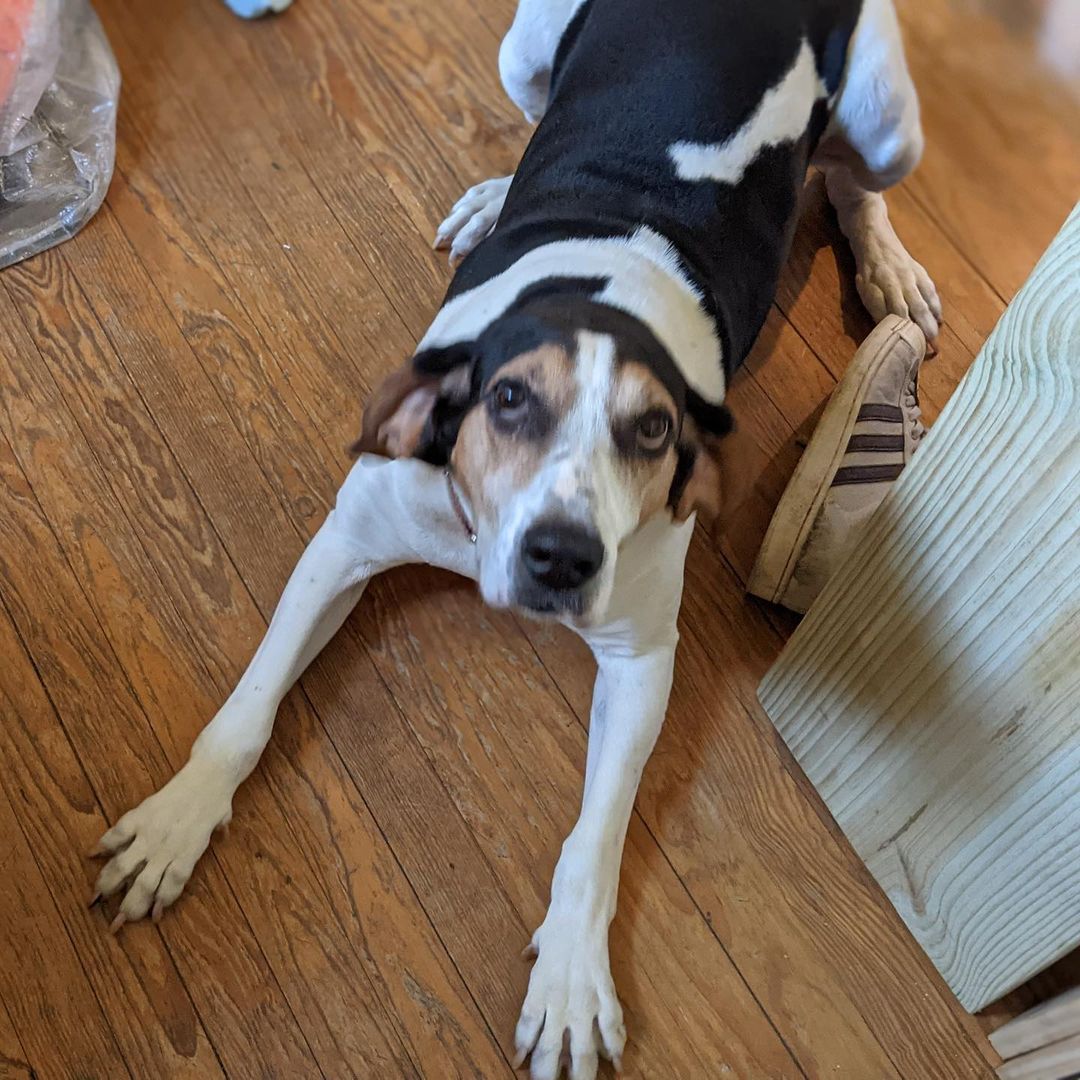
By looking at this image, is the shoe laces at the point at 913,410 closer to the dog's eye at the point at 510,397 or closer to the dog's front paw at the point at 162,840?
the dog's eye at the point at 510,397

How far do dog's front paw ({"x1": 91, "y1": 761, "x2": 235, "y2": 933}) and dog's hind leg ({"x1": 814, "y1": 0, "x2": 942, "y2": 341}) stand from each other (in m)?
1.79

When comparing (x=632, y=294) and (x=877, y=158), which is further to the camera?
(x=877, y=158)

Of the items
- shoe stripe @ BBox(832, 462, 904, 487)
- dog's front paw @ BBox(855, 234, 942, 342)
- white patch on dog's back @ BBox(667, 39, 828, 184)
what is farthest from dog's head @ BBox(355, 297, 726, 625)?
dog's front paw @ BBox(855, 234, 942, 342)

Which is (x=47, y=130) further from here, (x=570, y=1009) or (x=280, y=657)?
(x=570, y=1009)

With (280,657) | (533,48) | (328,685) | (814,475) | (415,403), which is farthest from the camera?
(533,48)

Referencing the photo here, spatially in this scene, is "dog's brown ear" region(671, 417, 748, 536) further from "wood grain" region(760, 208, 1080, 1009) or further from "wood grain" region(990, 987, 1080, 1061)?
"wood grain" region(990, 987, 1080, 1061)

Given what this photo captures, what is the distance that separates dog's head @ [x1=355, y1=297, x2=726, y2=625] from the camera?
140cm

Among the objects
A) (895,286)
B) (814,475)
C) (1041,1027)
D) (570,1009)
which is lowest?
(570,1009)

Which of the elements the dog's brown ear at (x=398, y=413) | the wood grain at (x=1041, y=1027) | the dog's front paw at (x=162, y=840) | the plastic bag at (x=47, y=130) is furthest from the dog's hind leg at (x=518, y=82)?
the wood grain at (x=1041, y=1027)

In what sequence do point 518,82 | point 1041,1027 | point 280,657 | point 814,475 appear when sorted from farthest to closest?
point 518,82
point 814,475
point 280,657
point 1041,1027

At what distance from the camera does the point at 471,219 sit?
2471 mm

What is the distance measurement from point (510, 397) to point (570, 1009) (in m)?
0.97

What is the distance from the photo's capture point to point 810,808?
204cm

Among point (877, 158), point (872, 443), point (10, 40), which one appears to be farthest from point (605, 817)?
point (10, 40)
